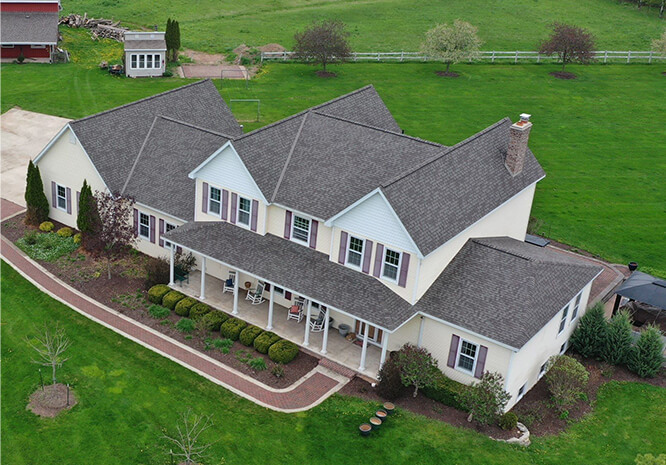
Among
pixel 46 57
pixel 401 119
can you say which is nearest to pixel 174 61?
pixel 46 57

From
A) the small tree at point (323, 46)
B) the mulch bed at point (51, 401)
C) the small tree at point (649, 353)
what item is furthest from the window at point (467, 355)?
the small tree at point (323, 46)

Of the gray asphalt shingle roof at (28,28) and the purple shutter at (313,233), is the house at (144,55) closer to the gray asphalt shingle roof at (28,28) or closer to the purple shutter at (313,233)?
the gray asphalt shingle roof at (28,28)

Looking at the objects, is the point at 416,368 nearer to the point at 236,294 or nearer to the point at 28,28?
the point at 236,294

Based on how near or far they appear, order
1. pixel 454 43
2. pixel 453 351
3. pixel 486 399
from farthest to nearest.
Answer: pixel 454 43 < pixel 453 351 < pixel 486 399

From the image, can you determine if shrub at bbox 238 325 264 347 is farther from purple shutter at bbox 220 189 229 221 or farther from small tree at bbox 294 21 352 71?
small tree at bbox 294 21 352 71

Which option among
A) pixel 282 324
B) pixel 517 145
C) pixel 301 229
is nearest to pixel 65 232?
pixel 282 324

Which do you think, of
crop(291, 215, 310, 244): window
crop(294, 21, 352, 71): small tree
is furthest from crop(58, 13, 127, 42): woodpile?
crop(291, 215, 310, 244): window

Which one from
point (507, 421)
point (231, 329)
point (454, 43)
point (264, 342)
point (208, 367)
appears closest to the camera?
point (507, 421)
